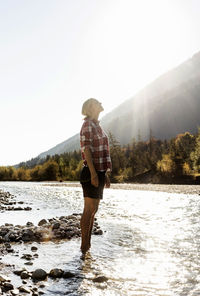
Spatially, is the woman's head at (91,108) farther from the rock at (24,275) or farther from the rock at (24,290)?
the rock at (24,290)

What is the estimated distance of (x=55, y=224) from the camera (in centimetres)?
848

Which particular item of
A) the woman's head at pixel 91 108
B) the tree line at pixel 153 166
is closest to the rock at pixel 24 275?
A: the woman's head at pixel 91 108

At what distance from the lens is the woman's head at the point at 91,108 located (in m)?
5.79

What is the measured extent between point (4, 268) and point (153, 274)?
248 cm

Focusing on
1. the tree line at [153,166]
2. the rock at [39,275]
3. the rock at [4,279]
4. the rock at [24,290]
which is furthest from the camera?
the tree line at [153,166]

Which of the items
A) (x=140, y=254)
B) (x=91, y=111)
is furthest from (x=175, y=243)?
(x=91, y=111)

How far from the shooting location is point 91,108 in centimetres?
580

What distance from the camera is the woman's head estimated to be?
5.79 meters

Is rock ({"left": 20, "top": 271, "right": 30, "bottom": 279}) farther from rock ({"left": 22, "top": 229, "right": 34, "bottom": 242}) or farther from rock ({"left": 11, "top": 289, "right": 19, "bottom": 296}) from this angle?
rock ({"left": 22, "top": 229, "right": 34, "bottom": 242})

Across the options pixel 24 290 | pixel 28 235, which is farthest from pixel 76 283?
pixel 28 235

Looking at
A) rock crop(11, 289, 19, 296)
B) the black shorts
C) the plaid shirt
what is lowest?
rock crop(11, 289, 19, 296)

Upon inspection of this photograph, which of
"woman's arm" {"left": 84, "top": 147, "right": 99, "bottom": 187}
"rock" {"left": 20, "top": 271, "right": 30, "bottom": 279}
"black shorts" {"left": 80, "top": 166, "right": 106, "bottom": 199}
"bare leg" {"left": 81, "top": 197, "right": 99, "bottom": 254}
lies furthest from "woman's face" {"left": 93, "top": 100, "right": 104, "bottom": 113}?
"rock" {"left": 20, "top": 271, "right": 30, "bottom": 279}

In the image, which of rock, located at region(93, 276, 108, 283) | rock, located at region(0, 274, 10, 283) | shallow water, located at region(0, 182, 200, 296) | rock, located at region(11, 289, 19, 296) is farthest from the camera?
rock, located at region(93, 276, 108, 283)

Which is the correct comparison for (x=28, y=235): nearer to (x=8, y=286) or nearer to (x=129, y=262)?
(x=129, y=262)
